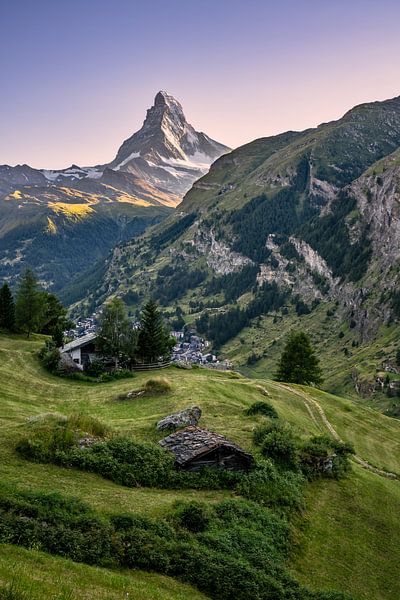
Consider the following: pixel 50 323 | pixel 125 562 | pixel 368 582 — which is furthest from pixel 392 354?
pixel 125 562

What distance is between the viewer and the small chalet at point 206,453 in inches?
1341

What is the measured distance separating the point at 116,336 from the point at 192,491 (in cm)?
5064

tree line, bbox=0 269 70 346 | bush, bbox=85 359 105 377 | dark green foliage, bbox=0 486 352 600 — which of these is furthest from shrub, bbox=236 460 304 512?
tree line, bbox=0 269 70 346

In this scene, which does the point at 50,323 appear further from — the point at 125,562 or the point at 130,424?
the point at 125,562

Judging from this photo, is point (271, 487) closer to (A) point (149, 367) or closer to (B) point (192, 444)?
(B) point (192, 444)

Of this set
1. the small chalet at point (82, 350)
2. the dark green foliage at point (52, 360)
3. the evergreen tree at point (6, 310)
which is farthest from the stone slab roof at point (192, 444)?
the evergreen tree at point (6, 310)

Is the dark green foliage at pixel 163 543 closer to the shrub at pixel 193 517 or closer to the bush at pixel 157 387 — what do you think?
the shrub at pixel 193 517

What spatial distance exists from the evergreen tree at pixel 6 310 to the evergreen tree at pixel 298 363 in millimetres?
59975

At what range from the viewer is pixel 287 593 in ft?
79.2

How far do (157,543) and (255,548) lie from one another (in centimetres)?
633

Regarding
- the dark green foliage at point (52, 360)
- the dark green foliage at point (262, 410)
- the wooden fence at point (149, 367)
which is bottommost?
the wooden fence at point (149, 367)

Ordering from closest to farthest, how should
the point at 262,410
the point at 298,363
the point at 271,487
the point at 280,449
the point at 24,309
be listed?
1. the point at 271,487
2. the point at 280,449
3. the point at 262,410
4. the point at 24,309
5. the point at 298,363

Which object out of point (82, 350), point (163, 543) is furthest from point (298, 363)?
point (163, 543)

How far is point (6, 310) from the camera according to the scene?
3546 inches
